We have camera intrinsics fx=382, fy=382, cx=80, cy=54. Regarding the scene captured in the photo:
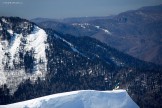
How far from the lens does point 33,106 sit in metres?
74.1

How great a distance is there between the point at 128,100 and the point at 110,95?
4.05m

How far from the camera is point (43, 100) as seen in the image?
7500 cm

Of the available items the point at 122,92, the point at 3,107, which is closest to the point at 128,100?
the point at 122,92

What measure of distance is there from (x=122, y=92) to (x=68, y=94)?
1142cm

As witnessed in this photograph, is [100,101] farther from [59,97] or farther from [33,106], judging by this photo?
[33,106]

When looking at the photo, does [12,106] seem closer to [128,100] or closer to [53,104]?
[53,104]

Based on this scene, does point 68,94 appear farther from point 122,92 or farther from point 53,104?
point 122,92

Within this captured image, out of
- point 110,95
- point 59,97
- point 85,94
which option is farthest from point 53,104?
point 110,95

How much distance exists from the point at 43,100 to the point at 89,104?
29.8 feet

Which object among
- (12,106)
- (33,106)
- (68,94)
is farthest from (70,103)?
(12,106)

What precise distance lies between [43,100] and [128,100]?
1725 cm

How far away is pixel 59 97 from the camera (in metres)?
75.3

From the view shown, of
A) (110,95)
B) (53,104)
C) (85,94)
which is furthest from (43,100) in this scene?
(110,95)

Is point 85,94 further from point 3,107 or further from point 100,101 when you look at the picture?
point 3,107
